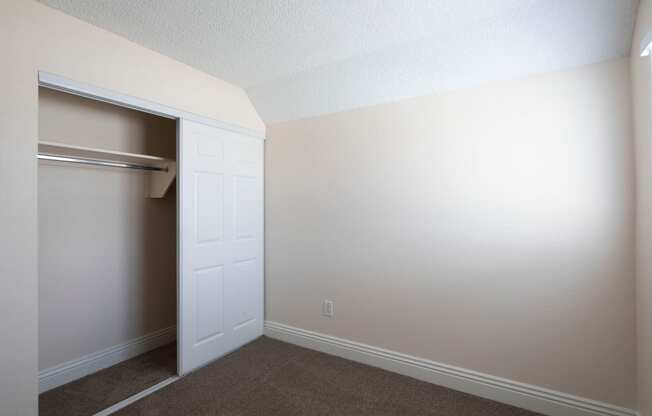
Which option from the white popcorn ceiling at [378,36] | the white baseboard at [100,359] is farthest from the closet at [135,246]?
the white popcorn ceiling at [378,36]

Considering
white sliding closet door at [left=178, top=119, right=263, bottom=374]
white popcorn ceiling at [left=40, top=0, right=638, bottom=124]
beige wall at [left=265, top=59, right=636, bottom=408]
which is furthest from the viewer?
white sliding closet door at [left=178, top=119, right=263, bottom=374]

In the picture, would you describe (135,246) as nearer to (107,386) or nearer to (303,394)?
(107,386)

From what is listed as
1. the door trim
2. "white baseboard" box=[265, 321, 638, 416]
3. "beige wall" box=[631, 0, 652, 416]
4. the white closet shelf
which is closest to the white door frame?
the door trim

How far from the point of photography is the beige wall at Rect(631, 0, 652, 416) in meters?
1.41

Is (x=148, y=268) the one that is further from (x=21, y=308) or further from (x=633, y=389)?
(x=633, y=389)

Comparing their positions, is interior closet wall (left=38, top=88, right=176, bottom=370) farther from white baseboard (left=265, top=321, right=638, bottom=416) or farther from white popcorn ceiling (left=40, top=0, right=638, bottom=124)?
white baseboard (left=265, top=321, right=638, bottom=416)

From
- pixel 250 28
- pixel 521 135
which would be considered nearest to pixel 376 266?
pixel 521 135

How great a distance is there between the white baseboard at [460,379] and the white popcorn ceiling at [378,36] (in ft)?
6.27

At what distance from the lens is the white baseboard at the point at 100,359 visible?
2.23m

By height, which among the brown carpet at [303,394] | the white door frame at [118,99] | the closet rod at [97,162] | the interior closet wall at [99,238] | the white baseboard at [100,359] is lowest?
the brown carpet at [303,394]

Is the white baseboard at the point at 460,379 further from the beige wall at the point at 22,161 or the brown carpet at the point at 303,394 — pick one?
the beige wall at the point at 22,161

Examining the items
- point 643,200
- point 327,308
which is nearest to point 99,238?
point 327,308

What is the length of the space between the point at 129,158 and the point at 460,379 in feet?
9.34

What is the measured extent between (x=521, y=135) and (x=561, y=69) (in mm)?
413
